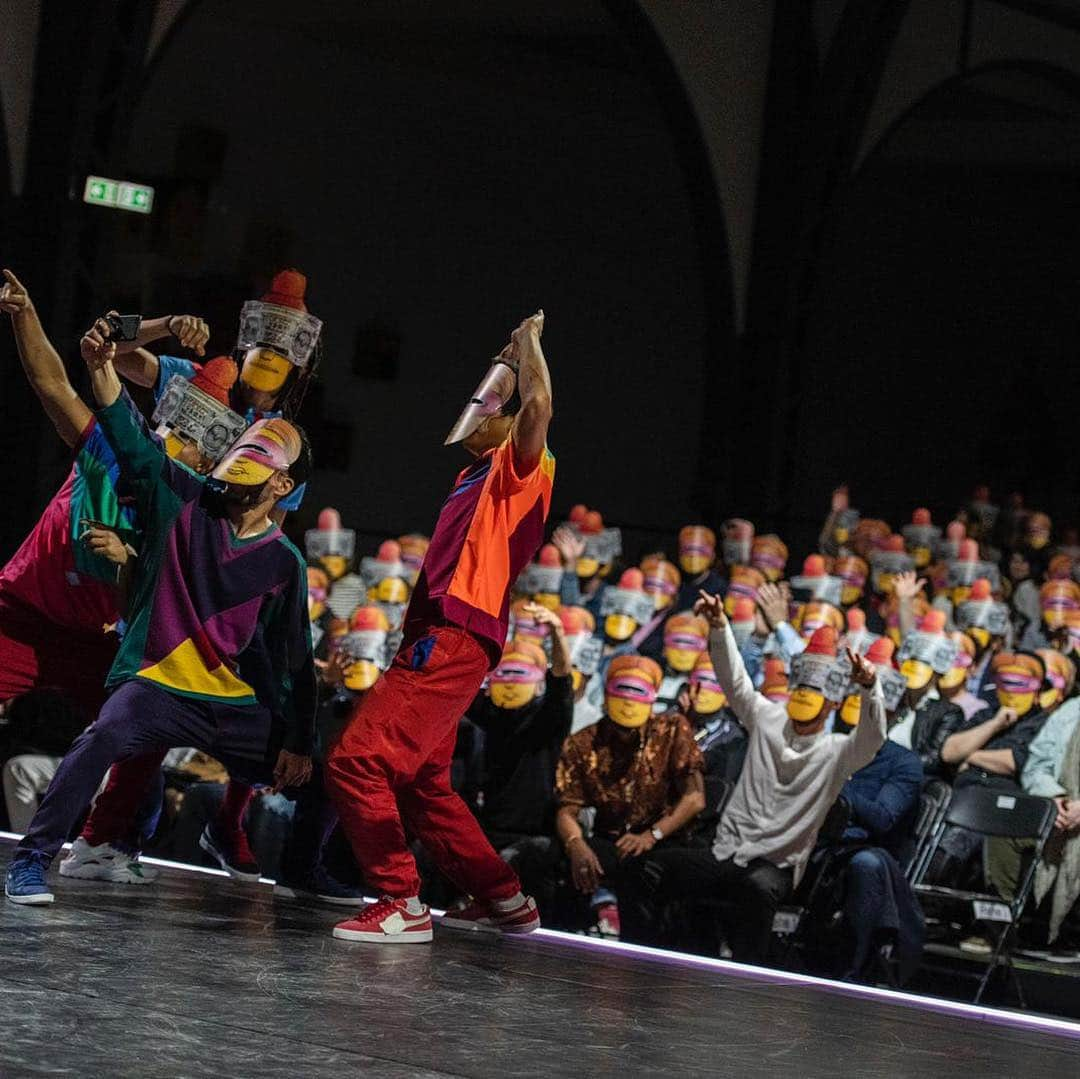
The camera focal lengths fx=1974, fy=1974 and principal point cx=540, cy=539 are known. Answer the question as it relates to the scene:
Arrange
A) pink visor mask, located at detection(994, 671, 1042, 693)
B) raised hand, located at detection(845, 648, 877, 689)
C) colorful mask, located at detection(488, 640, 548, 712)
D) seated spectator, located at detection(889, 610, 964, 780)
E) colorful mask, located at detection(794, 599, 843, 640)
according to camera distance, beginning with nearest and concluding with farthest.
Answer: raised hand, located at detection(845, 648, 877, 689), colorful mask, located at detection(488, 640, 548, 712), seated spectator, located at detection(889, 610, 964, 780), pink visor mask, located at detection(994, 671, 1042, 693), colorful mask, located at detection(794, 599, 843, 640)

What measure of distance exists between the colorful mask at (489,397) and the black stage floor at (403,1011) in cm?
137

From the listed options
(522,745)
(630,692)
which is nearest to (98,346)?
(630,692)

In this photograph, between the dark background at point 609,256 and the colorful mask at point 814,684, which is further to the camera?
the dark background at point 609,256

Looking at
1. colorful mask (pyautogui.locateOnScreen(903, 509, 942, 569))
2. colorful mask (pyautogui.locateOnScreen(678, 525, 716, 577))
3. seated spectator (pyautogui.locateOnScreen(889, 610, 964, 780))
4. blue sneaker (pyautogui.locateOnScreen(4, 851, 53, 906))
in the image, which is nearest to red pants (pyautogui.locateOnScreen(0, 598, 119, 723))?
blue sneaker (pyautogui.locateOnScreen(4, 851, 53, 906))

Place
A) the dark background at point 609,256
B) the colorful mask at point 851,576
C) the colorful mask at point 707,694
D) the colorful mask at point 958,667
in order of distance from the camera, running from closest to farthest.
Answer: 1. the colorful mask at point 707,694
2. the colorful mask at point 958,667
3. the colorful mask at point 851,576
4. the dark background at point 609,256

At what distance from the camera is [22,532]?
1083 cm

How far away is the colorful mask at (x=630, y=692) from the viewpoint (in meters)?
7.63

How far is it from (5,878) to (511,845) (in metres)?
2.88

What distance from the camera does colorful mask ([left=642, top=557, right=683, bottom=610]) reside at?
1070 cm

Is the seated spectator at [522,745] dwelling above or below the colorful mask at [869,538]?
below

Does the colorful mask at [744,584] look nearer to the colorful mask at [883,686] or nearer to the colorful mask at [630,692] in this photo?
the colorful mask at [883,686]

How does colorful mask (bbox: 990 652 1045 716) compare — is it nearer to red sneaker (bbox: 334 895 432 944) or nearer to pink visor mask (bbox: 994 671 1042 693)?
pink visor mask (bbox: 994 671 1042 693)

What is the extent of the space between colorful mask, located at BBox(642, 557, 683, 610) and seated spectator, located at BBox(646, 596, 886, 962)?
10.3 feet

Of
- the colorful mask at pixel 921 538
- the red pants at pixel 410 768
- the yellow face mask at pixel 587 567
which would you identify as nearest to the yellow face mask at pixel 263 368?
the red pants at pixel 410 768
